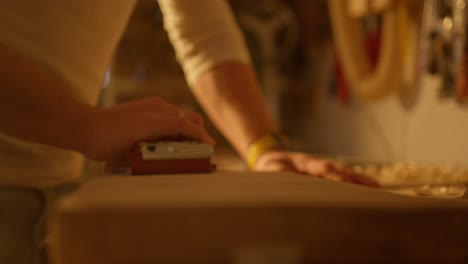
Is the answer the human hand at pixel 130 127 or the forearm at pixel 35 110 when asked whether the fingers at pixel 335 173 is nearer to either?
the human hand at pixel 130 127

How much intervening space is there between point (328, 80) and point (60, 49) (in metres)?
1.83

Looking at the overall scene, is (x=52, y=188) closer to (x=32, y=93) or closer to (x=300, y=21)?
(x=32, y=93)

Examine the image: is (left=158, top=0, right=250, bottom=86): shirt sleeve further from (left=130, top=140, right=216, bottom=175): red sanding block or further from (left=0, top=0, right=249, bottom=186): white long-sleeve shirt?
(left=130, top=140, right=216, bottom=175): red sanding block

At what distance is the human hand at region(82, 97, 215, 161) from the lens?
484 millimetres

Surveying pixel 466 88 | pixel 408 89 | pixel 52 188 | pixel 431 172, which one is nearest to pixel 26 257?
pixel 52 188

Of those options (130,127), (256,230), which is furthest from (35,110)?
(256,230)

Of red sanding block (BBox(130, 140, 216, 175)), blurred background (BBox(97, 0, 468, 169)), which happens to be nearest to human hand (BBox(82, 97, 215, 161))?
red sanding block (BBox(130, 140, 216, 175))

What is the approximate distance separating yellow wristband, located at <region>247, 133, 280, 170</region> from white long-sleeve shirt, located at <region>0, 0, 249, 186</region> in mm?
122

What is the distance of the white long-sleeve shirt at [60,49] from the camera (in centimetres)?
57

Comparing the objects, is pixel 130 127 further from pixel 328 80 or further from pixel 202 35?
pixel 328 80

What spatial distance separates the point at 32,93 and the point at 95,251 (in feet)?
0.79

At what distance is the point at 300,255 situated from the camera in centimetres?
28

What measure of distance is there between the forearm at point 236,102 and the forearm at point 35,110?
277mm

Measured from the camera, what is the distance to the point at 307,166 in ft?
2.02
